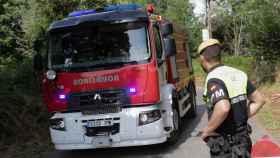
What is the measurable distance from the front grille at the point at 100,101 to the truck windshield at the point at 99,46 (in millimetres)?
508

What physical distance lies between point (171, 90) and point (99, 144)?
1820 mm

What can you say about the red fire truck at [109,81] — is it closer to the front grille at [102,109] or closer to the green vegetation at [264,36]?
the front grille at [102,109]

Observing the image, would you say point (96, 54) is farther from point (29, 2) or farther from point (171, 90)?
point (29, 2)

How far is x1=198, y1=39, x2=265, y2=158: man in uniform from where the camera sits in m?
4.77

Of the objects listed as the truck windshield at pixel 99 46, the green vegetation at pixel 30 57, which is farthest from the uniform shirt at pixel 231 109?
the green vegetation at pixel 30 57

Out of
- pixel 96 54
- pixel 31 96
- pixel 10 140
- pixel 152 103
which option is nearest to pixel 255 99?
pixel 152 103

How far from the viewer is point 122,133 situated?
9.41 m

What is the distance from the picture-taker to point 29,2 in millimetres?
22484

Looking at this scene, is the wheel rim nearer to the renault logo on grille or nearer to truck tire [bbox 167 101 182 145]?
truck tire [bbox 167 101 182 145]

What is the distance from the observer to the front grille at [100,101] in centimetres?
950

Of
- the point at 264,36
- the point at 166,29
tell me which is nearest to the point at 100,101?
the point at 166,29

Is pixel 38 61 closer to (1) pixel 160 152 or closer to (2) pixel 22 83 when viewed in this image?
(1) pixel 160 152

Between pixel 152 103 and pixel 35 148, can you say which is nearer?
pixel 152 103

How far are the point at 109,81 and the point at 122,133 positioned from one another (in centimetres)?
96
